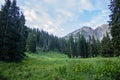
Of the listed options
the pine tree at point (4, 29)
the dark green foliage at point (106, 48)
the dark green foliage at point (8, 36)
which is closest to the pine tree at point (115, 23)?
the dark green foliage at point (8, 36)

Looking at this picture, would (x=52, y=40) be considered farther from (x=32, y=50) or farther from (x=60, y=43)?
(x=32, y=50)

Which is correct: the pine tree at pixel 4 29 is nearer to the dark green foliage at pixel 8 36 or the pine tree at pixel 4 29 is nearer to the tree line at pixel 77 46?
the dark green foliage at pixel 8 36

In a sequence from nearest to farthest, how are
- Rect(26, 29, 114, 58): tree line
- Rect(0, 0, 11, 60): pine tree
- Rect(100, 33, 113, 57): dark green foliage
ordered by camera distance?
Rect(0, 0, 11, 60): pine tree → Rect(100, 33, 113, 57): dark green foliage → Rect(26, 29, 114, 58): tree line

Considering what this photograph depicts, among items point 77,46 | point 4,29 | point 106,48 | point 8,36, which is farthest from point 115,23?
point 77,46

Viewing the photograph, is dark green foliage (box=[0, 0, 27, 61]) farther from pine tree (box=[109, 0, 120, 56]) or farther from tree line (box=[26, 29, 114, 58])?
tree line (box=[26, 29, 114, 58])

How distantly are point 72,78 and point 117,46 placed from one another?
19.8m

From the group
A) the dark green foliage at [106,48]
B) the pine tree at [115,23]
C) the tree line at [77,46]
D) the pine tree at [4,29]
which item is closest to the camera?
the pine tree at [115,23]

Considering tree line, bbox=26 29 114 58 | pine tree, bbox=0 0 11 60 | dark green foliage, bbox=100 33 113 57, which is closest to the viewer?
pine tree, bbox=0 0 11 60

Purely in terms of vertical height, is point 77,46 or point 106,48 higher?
point 77,46

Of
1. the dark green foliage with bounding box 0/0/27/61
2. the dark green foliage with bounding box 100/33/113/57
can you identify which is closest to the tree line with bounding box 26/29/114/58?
the dark green foliage with bounding box 100/33/113/57

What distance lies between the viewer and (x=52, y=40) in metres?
160

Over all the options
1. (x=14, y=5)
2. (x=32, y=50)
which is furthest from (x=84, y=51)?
(x=14, y=5)

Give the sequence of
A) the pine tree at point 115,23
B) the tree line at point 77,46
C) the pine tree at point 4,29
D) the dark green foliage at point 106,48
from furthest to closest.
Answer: the tree line at point 77,46 < the dark green foliage at point 106,48 < the pine tree at point 4,29 < the pine tree at point 115,23

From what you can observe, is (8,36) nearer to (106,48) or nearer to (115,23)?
(115,23)
